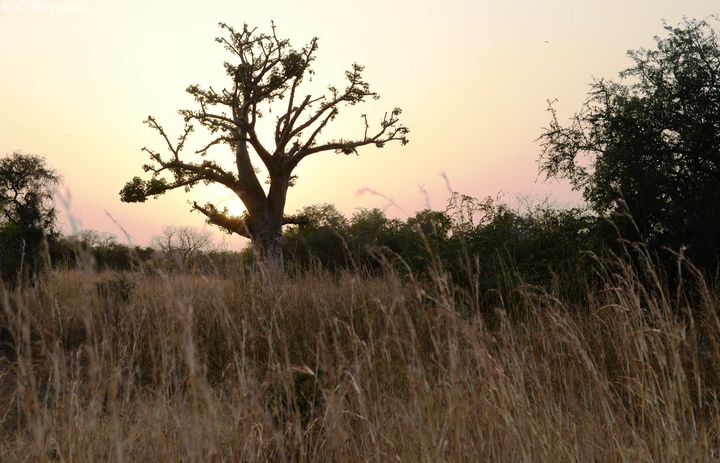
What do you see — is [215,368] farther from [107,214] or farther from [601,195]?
[601,195]

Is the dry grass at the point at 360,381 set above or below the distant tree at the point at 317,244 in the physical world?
below

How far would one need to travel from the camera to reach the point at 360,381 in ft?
15.1

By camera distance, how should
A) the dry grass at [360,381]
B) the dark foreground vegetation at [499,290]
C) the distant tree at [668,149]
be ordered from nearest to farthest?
the dry grass at [360,381] < the dark foreground vegetation at [499,290] < the distant tree at [668,149]

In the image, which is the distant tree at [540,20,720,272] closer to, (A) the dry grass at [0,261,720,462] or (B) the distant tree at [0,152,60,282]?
(A) the dry grass at [0,261,720,462]

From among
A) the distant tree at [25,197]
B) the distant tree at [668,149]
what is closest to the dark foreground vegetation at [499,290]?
the distant tree at [668,149]

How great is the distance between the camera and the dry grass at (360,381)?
111 inches

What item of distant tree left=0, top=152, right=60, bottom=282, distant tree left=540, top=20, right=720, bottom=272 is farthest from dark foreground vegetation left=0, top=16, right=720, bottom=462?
distant tree left=0, top=152, right=60, bottom=282

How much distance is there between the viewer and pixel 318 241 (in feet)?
109

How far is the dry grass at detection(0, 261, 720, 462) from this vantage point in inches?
111

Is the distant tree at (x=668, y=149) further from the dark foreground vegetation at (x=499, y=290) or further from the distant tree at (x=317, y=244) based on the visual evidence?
the distant tree at (x=317, y=244)

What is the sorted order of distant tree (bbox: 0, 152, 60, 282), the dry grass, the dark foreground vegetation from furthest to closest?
distant tree (bbox: 0, 152, 60, 282)
the dark foreground vegetation
the dry grass

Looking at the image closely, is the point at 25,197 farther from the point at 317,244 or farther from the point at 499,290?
the point at 499,290

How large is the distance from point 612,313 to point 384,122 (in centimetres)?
1429

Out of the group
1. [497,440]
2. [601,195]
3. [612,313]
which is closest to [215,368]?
[612,313]
